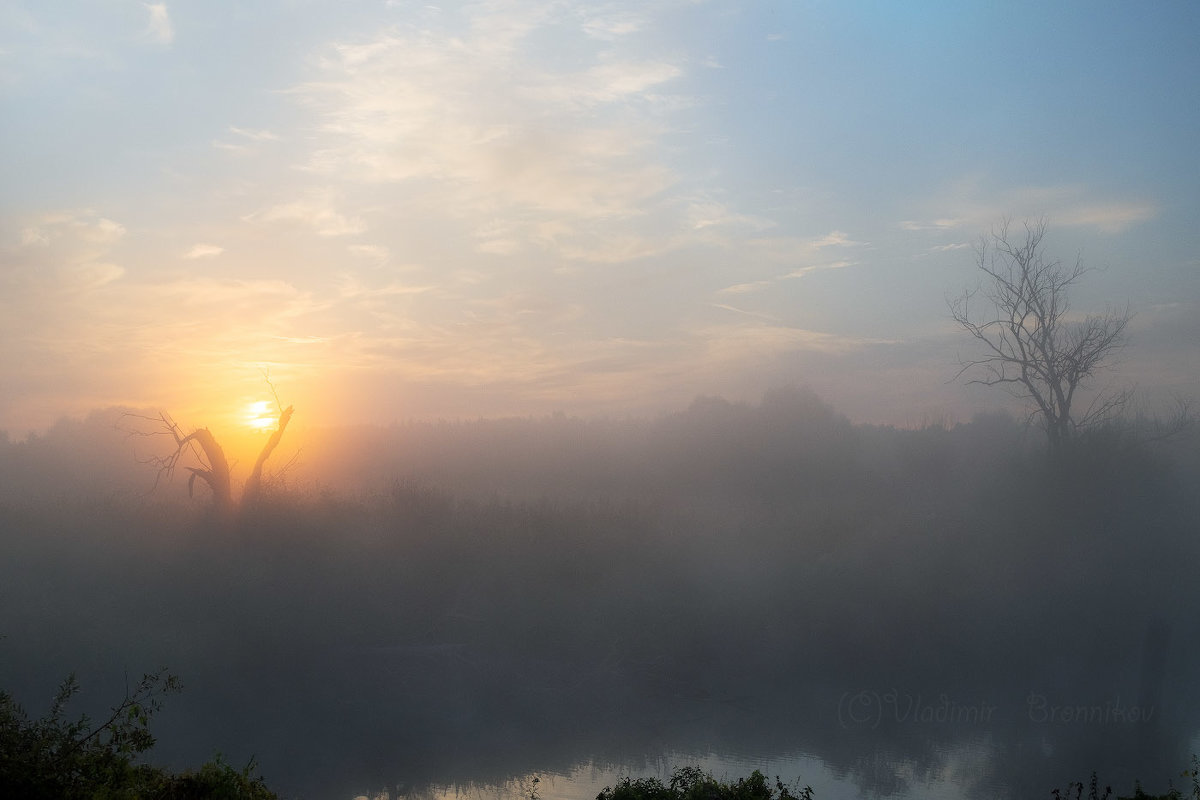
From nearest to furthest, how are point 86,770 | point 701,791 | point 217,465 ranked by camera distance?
1. point 86,770
2. point 701,791
3. point 217,465

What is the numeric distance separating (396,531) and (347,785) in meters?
13.4

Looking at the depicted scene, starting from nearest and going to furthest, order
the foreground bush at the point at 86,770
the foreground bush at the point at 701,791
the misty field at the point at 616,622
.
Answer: the foreground bush at the point at 86,770 < the foreground bush at the point at 701,791 < the misty field at the point at 616,622

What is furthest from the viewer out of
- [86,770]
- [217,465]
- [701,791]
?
[217,465]

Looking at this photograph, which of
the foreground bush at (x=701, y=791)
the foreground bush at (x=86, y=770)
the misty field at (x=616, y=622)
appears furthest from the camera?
the misty field at (x=616, y=622)

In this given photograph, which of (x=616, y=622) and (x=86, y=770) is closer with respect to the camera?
(x=86, y=770)

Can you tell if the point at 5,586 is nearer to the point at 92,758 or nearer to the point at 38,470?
the point at 38,470

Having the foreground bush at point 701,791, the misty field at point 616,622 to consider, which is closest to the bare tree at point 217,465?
the misty field at point 616,622

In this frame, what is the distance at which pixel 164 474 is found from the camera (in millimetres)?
33906

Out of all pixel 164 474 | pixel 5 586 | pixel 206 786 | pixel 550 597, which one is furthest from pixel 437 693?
pixel 206 786

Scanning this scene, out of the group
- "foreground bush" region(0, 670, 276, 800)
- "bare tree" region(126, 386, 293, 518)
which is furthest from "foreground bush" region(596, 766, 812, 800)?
"bare tree" region(126, 386, 293, 518)

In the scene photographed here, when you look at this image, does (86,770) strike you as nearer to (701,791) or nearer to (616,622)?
(701,791)

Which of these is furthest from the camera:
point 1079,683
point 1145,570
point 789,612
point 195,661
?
point 1145,570

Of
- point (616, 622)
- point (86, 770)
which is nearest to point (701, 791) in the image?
point (86, 770)

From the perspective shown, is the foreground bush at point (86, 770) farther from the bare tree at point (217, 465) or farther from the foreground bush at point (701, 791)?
the bare tree at point (217, 465)
